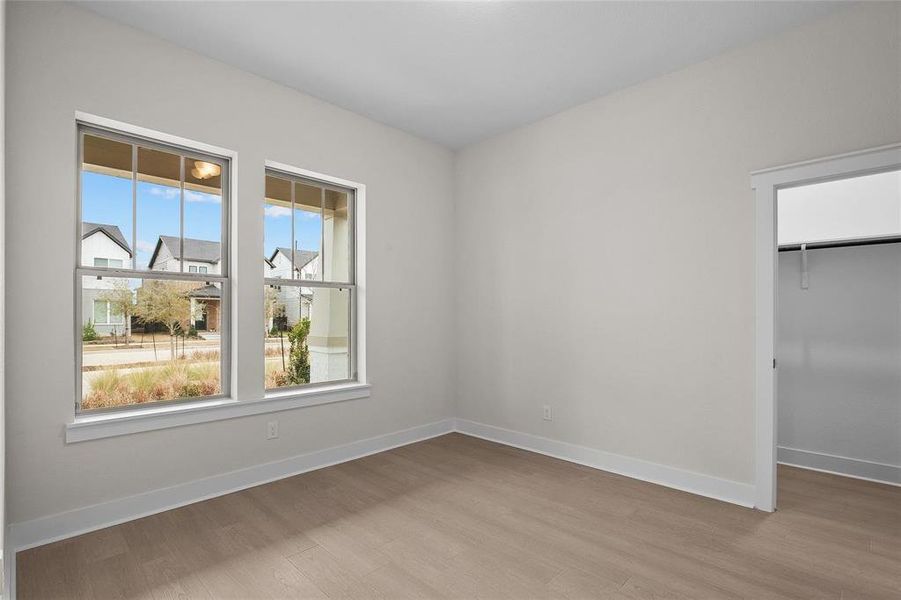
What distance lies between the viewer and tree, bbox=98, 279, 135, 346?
296 cm

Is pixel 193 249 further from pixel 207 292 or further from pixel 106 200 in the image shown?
pixel 106 200

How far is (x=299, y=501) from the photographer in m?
3.12

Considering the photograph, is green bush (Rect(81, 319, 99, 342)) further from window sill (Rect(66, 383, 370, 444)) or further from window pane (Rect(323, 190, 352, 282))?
window pane (Rect(323, 190, 352, 282))

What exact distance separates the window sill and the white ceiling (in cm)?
232

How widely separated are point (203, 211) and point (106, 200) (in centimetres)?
56

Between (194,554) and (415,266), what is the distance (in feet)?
9.38

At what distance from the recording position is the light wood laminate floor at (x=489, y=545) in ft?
7.16

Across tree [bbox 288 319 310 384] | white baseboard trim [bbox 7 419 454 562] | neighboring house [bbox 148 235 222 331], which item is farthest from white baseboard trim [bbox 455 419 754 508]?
neighboring house [bbox 148 235 222 331]

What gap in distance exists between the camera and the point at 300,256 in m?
3.90

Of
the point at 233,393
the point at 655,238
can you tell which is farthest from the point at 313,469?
the point at 655,238

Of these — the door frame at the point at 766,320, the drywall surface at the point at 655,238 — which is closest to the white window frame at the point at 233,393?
the drywall surface at the point at 655,238

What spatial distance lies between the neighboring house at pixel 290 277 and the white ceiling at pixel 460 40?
4.19ft

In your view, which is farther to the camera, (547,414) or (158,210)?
(547,414)

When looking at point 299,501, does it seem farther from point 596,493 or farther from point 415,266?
point 415,266
